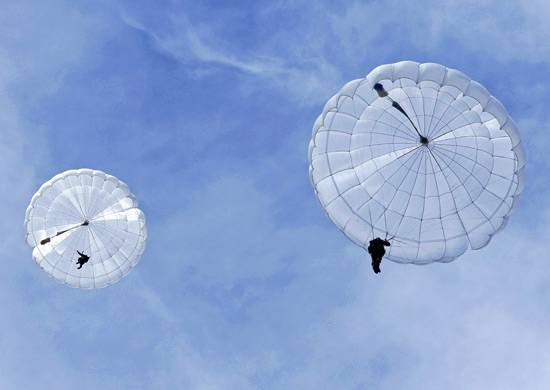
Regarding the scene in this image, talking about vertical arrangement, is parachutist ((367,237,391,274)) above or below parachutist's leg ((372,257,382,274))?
above

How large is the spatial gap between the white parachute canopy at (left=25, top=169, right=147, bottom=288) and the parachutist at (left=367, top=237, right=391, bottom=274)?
531 inches

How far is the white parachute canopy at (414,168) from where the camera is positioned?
108ft

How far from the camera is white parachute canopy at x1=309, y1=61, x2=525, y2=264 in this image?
33.0 meters

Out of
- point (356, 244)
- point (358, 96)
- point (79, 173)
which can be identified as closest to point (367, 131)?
point (358, 96)

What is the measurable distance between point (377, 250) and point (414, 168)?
388cm

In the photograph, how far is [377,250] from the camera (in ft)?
110

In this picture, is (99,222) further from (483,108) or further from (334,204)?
(483,108)

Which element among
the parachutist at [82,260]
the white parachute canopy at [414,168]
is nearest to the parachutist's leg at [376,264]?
the white parachute canopy at [414,168]

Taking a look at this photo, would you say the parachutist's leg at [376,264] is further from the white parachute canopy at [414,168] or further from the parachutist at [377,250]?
the white parachute canopy at [414,168]

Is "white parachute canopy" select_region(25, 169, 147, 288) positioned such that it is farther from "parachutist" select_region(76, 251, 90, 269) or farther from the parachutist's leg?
the parachutist's leg

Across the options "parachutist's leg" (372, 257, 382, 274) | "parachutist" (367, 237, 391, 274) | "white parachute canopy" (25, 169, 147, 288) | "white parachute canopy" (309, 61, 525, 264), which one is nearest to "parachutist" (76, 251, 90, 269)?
"white parachute canopy" (25, 169, 147, 288)

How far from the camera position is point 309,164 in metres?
34.3

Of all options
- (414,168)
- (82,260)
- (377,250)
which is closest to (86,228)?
(82,260)

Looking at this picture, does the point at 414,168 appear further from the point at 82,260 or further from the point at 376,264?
the point at 82,260
